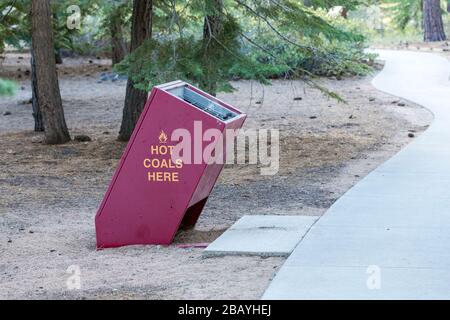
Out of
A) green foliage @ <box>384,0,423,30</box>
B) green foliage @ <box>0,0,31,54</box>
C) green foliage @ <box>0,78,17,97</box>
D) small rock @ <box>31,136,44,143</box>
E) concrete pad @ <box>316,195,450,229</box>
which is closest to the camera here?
green foliage @ <box>0,78,17,97</box>

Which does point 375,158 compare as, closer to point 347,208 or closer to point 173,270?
point 347,208

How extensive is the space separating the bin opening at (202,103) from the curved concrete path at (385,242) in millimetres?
1331

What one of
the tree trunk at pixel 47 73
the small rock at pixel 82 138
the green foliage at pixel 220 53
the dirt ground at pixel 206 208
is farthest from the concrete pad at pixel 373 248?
the small rock at pixel 82 138

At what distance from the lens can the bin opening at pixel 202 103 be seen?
27.3ft

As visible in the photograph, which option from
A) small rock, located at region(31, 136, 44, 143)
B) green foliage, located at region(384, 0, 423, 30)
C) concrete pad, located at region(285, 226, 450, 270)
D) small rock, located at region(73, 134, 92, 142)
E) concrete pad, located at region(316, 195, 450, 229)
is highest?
green foliage, located at region(384, 0, 423, 30)

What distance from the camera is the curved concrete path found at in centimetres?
599

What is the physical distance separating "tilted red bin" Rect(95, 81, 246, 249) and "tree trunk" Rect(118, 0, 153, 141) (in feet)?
21.7

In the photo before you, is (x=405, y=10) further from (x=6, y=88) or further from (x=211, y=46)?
(x=6, y=88)

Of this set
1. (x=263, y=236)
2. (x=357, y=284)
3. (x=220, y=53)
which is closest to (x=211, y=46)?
(x=220, y=53)

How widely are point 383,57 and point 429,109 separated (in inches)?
554

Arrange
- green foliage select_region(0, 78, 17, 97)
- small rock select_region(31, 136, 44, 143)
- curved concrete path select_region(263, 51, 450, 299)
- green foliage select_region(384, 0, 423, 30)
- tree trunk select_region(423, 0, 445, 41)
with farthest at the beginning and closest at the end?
1. green foliage select_region(384, 0, 423, 30)
2. tree trunk select_region(423, 0, 445, 41)
3. small rock select_region(31, 136, 44, 143)
4. curved concrete path select_region(263, 51, 450, 299)
5. green foliage select_region(0, 78, 17, 97)

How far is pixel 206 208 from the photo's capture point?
10508 mm

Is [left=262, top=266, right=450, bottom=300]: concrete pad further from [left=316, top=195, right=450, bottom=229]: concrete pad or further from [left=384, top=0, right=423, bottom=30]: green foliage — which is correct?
[left=384, top=0, right=423, bottom=30]: green foliage

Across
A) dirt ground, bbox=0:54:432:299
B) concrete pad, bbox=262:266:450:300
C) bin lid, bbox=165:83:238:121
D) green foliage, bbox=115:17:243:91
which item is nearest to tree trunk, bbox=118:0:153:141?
dirt ground, bbox=0:54:432:299
